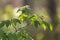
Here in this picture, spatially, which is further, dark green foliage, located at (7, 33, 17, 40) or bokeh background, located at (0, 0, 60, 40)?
bokeh background, located at (0, 0, 60, 40)

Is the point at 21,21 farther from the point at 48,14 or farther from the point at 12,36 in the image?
the point at 48,14

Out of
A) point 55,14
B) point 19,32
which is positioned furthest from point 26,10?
point 55,14

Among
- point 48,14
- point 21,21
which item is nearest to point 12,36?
point 21,21

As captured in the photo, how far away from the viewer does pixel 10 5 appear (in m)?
7.55

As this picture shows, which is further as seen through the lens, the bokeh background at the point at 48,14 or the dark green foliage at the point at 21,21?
the bokeh background at the point at 48,14

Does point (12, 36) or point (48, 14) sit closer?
point (12, 36)

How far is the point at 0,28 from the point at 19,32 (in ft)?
0.38

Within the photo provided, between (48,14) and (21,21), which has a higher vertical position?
(21,21)

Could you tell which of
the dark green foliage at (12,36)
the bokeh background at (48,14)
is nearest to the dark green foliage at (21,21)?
the dark green foliage at (12,36)

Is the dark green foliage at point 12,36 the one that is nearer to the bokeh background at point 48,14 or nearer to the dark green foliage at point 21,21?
the dark green foliage at point 21,21

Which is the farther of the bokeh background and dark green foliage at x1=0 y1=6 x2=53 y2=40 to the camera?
the bokeh background

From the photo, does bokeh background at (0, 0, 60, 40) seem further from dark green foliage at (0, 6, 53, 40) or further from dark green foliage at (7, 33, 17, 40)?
dark green foliage at (7, 33, 17, 40)

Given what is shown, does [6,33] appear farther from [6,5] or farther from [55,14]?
[6,5]

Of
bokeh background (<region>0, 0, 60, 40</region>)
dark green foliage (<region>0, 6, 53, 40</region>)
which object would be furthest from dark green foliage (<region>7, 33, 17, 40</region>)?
bokeh background (<region>0, 0, 60, 40</region>)
